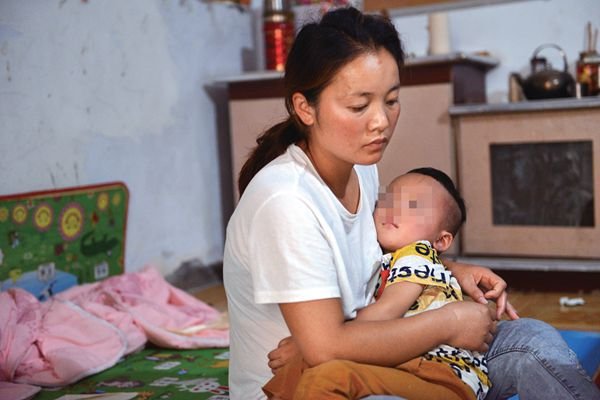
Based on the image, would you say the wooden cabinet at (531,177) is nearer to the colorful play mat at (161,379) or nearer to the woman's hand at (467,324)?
the colorful play mat at (161,379)

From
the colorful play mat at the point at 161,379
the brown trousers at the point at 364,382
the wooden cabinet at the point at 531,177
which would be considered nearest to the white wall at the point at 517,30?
the wooden cabinet at the point at 531,177

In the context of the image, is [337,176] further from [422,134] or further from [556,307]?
[422,134]

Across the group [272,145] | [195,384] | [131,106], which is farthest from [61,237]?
[272,145]

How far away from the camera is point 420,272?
4.64 ft

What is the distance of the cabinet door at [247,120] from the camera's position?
3.65 meters

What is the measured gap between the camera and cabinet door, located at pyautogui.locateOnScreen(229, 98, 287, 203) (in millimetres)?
3646

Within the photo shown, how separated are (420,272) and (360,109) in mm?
318

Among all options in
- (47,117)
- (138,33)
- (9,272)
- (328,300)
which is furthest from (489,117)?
(328,300)

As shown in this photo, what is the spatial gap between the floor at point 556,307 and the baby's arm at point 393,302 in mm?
1379

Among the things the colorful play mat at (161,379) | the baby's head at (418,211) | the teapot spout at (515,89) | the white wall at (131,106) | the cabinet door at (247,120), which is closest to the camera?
the baby's head at (418,211)

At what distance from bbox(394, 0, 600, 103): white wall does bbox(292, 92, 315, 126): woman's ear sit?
248 cm

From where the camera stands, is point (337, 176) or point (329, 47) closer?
point (329, 47)

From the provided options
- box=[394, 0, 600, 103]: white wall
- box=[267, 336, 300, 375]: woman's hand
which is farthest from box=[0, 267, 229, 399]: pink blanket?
box=[394, 0, 600, 103]: white wall

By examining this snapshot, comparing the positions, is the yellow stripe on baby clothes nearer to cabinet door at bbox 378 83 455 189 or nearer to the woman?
the woman
